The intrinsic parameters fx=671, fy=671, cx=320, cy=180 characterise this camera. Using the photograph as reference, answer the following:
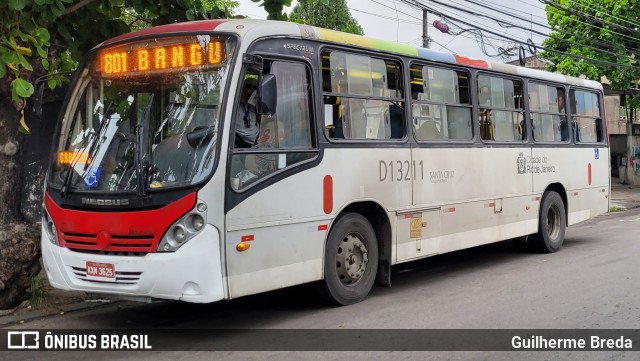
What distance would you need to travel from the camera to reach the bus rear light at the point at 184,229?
567 cm

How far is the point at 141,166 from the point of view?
588cm

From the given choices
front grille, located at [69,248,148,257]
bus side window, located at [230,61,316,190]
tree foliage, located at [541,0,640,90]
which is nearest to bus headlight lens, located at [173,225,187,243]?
front grille, located at [69,248,148,257]

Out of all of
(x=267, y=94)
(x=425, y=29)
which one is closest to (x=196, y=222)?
(x=267, y=94)

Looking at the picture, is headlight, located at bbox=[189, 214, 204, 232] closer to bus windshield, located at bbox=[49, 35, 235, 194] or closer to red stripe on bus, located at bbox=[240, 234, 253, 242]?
bus windshield, located at bbox=[49, 35, 235, 194]

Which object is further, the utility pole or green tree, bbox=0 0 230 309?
the utility pole

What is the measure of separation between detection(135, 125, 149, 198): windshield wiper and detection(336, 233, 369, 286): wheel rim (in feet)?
7.34

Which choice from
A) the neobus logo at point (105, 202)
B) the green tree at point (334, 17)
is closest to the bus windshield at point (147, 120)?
the neobus logo at point (105, 202)

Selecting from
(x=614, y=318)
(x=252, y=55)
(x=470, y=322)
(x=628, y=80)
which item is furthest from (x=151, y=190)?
(x=628, y=80)

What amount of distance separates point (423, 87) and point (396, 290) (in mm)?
2558

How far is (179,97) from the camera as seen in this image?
20.0 ft

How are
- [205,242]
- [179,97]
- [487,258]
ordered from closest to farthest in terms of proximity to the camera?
[205,242], [179,97], [487,258]

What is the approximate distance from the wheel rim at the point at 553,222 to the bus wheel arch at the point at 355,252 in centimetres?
468

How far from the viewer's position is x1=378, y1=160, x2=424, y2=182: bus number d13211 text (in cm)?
764

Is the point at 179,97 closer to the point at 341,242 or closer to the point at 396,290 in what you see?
the point at 341,242
